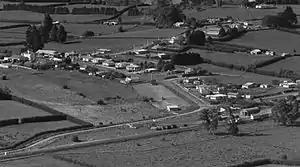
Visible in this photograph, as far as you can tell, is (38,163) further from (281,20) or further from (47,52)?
(281,20)

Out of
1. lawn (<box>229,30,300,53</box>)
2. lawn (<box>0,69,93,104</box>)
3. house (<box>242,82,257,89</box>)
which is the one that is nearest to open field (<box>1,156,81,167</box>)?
lawn (<box>0,69,93,104</box>)

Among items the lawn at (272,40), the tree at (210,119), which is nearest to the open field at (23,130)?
the tree at (210,119)

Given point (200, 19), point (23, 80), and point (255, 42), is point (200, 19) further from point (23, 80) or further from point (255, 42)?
point (23, 80)

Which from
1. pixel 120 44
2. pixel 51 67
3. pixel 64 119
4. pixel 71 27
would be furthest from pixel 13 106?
pixel 71 27

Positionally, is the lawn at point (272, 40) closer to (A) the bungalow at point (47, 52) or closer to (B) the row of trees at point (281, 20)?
(B) the row of trees at point (281, 20)

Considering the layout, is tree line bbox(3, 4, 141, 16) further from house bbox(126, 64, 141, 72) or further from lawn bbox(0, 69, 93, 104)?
lawn bbox(0, 69, 93, 104)

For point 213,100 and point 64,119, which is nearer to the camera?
point 64,119
